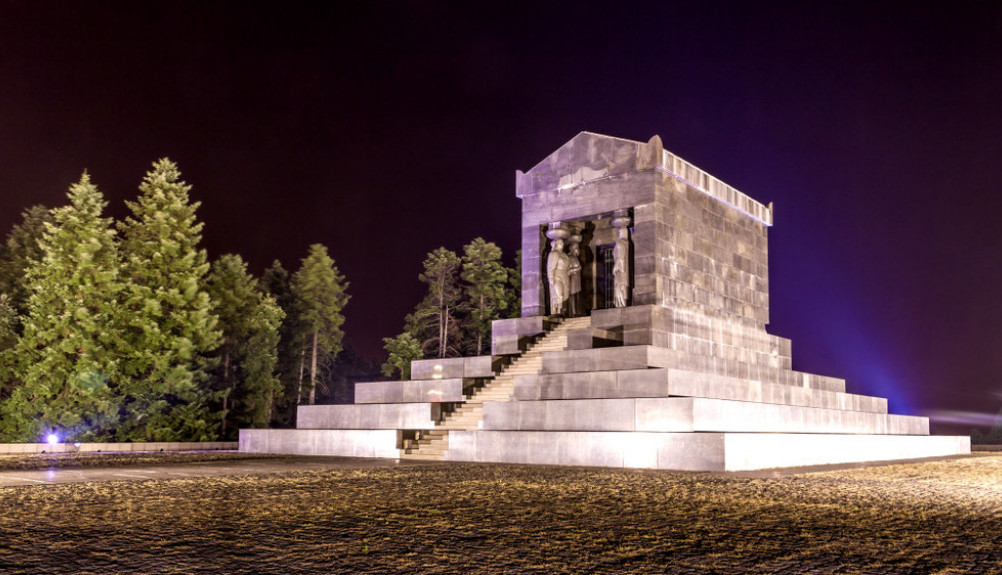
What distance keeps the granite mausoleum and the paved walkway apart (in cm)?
317

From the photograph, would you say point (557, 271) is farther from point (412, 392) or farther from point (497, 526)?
point (497, 526)

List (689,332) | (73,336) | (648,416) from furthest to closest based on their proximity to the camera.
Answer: (73,336) → (689,332) → (648,416)

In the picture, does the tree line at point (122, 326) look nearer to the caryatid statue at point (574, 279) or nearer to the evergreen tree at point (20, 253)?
the evergreen tree at point (20, 253)

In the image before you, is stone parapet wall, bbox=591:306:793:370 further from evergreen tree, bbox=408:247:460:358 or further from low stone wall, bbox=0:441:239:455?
evergreen tree, bbox=408:247:460:358

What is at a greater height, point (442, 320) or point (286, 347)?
point (442, 320)

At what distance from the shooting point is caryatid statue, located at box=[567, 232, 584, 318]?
29344 mm

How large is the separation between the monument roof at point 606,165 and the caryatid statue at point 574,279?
2.02 metres

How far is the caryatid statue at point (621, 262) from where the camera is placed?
27.4 m

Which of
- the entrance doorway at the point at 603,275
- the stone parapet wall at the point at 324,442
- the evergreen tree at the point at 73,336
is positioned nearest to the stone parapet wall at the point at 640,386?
the stone parapet wall at the point at 324,442

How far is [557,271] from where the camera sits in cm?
2880

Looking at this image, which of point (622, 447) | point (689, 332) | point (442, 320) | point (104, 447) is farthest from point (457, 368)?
point (442, 320)

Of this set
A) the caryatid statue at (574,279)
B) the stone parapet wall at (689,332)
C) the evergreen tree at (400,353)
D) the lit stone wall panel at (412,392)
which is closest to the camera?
the stone parapet wall at (689,332)

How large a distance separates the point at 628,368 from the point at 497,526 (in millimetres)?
14814

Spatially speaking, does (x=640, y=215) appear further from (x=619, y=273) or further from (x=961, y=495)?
(x=961, y=495)
